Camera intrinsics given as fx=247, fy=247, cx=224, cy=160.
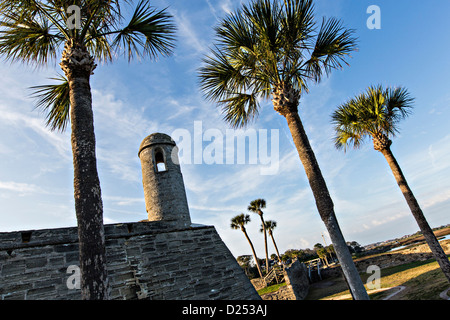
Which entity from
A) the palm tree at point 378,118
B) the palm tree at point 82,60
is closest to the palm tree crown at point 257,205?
the palm tree at point 378,118

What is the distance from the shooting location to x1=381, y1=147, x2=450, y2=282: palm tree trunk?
8.42 meters

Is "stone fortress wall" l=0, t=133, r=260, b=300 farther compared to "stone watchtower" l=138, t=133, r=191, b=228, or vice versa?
"stone watchtower" l=138, t=133, r=191, b=228

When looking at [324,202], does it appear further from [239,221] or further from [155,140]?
[239,221]

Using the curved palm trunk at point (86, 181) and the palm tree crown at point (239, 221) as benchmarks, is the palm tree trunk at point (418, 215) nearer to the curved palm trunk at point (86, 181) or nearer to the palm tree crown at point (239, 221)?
the curved palm trunk at point (86, 181)

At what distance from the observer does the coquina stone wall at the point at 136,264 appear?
5.61m

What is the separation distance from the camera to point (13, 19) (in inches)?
217

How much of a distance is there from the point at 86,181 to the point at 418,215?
441 inches

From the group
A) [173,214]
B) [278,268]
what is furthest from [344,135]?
[278,268]

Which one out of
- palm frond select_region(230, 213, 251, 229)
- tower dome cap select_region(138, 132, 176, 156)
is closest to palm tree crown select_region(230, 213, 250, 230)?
palm frond select_region(230, 213, 251, 229)

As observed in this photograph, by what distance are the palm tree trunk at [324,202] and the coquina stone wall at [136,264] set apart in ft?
11.6

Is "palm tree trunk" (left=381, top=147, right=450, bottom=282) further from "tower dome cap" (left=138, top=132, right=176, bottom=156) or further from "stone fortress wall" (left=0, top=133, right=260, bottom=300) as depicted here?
"tower dome cap" (left=138, top=132, right=176, bottom=156)

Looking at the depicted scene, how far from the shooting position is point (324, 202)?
5.90 meters

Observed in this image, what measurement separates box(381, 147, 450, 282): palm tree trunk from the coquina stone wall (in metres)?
6.58

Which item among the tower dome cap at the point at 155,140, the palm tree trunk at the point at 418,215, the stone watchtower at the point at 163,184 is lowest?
the palm tree trunk at the point at 418,215
